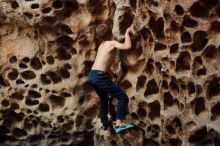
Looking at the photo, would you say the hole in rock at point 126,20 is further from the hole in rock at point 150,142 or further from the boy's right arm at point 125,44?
the hole in rock at point 150,142

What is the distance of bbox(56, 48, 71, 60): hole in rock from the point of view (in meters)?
7.19

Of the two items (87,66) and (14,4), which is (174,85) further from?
(14,4)

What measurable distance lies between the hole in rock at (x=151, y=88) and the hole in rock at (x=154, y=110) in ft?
0.40

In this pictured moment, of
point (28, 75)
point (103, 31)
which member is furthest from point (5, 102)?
point (103, 31)

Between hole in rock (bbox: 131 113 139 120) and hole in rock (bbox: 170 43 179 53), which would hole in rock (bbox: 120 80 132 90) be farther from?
hole in rock (bbox: 170 43 179 53)

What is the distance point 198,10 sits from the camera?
18.3 feet

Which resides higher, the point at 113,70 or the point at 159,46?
the point at 159,46

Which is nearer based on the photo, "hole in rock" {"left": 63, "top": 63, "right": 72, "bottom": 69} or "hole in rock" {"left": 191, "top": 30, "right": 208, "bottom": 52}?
"hole in rock" {"left": 191, "top": 30, "right": 208, "bottom": 52}

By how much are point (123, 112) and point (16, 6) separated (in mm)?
1853

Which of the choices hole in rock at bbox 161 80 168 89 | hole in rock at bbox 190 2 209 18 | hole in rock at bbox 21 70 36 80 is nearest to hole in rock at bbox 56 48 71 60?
hole in rock at bbox 21 70 36 80

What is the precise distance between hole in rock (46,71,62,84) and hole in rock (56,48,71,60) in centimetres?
19

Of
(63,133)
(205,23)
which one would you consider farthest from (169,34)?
(63,133)

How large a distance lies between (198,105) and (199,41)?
0.56 m

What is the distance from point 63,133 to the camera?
731 cm
